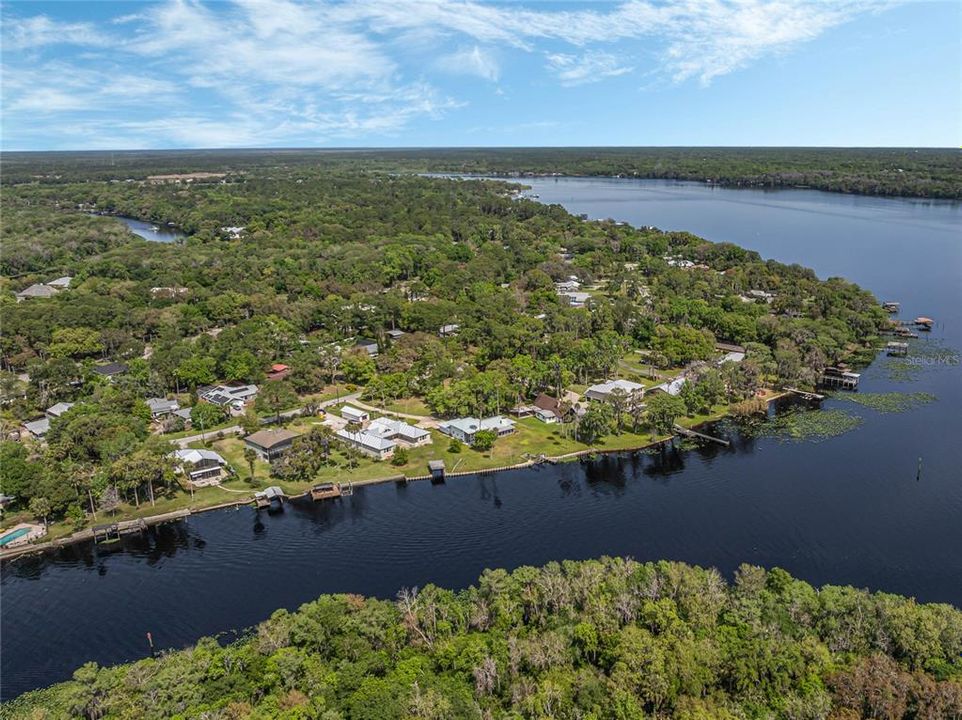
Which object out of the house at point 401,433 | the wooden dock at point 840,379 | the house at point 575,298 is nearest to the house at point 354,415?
the house at point 401,433

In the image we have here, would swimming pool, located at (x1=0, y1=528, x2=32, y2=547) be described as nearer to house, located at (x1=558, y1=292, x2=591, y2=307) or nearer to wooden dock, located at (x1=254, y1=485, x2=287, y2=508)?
wooden dock, located at (x1=254, y1=485, x2=287, y2=508)

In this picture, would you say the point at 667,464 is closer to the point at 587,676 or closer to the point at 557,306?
the point at 587,676

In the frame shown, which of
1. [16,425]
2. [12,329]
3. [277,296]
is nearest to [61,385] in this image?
[16,425]

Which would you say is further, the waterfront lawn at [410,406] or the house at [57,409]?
the waterfront lawn at [410,406]

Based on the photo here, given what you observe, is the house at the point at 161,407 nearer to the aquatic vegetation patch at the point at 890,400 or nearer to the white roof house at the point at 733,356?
the white roof house at the point at 733,356

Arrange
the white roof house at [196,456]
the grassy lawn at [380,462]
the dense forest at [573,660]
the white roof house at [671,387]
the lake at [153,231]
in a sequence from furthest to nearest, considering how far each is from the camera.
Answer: the lake at [153,231] < the white roof house at [671,387] < the white roof house at [196,456] < the grassy lawn at [380,462] < the dense forest at [573,660]
